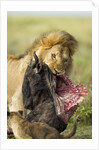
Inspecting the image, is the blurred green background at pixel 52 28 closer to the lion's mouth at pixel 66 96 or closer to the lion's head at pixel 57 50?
the lion's head at pixel 57 50

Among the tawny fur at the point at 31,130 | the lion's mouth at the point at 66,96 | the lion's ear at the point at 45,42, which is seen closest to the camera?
the tawny fur at the point at 31,130

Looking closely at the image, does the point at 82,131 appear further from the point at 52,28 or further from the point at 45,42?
the point at 52,28

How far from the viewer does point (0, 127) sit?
429 cm

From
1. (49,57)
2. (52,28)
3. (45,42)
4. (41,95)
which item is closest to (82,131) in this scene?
(41,95)

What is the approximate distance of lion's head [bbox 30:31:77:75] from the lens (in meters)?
4.44

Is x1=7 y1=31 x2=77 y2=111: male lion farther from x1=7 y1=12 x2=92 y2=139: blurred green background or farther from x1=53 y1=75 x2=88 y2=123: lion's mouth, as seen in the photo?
x1=7 y1=12 x2=92 y2=139: blurred green background

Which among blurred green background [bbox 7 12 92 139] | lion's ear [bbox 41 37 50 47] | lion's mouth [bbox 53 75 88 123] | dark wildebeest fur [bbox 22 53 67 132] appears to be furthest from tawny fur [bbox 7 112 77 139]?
blurred green background [bbox 7 12 92 139]

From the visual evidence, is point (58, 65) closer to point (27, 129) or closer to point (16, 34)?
point (27, 129)

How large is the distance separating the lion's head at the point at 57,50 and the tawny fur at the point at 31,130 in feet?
2.49

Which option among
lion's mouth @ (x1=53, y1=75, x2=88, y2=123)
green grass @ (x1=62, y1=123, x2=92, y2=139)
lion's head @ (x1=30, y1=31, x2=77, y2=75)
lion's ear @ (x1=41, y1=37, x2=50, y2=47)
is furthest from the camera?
lion's ear @ (x1=41, y1=37, x2=50, y2=47)

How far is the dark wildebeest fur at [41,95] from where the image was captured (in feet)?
13.3

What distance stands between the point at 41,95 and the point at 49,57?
0.60 m

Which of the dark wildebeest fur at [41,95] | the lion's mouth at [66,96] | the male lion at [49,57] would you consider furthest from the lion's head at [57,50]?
the dark wildebeest fur at [41,95]

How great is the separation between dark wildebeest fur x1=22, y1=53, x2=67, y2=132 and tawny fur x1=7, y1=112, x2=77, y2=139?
0.10 metres
